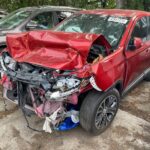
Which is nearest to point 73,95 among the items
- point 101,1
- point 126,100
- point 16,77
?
point 16,77

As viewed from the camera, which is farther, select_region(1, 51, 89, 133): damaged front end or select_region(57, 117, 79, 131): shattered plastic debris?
select_region(57, 117, 79, 131): shattered plastic debris

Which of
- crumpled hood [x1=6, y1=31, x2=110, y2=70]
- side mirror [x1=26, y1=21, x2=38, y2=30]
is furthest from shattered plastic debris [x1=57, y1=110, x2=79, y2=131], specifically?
side mirror [x1=26, y1=21, x2=38, y2=30]

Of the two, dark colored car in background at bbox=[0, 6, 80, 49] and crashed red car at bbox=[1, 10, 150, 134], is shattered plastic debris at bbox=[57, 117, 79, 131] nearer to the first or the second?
crashed red car at bbox=[1, 10, 150, 134]

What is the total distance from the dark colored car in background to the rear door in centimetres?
292

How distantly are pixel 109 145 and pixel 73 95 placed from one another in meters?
0.98

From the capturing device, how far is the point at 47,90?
122 inches

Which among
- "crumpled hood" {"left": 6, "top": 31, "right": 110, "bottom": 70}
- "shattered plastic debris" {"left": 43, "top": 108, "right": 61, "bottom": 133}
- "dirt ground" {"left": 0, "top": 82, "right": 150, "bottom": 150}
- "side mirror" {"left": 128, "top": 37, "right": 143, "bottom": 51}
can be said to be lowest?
"dirt ground" {"left": 0, "top": 82, "right": 150, "bottom": 150}

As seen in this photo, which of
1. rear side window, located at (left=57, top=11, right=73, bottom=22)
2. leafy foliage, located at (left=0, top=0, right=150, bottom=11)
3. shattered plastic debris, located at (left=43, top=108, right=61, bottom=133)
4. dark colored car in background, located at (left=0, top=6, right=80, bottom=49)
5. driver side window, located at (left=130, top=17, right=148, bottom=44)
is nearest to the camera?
shattered plastic debris, located at (left=43, top=108, right=61, bottom=133)

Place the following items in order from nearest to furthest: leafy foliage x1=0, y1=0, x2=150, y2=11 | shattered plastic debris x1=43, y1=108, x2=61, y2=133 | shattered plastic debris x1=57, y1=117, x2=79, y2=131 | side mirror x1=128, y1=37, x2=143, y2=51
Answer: shattered plastic debris x1=43, y1=108, x2=61, y2=133 → shattered plastic debris x1=57, y1=117, x2=79, y2=131 → side mirror x1=128, y1=37, x2=143, y2=51 → leafy foliage x1=0, y1=0, x2=150, y2=11

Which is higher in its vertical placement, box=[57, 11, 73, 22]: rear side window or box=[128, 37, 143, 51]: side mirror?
box=[128, 37, 143, 51]: side mirror

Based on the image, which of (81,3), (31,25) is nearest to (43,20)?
(31,25)

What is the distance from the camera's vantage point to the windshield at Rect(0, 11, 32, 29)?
670cm

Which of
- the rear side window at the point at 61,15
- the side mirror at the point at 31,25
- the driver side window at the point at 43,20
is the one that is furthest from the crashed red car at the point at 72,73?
the rear side window at the point at 61,15

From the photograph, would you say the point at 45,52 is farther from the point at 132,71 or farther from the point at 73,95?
the point at 132,71
